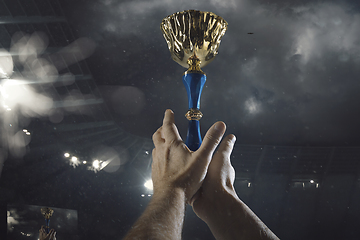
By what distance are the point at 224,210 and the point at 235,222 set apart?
0.03 metres

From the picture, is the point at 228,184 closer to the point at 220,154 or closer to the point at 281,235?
the point at 220,154

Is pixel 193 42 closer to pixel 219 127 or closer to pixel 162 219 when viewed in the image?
pixel 219 127

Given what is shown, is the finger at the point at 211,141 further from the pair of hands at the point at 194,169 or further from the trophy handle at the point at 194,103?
the trophy handle at the point at 194,103

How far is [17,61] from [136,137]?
4025 mm

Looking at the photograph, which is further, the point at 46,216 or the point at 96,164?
the point at 96,164

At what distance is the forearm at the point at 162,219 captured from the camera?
30cm

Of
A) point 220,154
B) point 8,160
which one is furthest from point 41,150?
point 220,154

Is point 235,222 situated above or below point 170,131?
below

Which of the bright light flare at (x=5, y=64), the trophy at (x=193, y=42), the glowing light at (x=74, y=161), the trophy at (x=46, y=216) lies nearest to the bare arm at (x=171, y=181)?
the trophy at (x=193, y=42)

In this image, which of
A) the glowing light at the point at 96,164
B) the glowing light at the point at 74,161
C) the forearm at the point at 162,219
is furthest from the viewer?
the glowing light at the point at 96,164

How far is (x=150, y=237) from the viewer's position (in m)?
0.29

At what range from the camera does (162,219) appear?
334mm

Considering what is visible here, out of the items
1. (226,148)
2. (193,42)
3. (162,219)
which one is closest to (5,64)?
(193,42)

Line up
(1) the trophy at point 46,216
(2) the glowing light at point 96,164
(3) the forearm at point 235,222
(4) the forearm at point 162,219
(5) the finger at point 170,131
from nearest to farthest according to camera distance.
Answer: (4) the forearm at point 162,219 < (3) the forearm at point 235,222 < (5) the finger at point 170,131 < (1) the trophy at point 46,216 < (2) the glowing light at point 96,164
